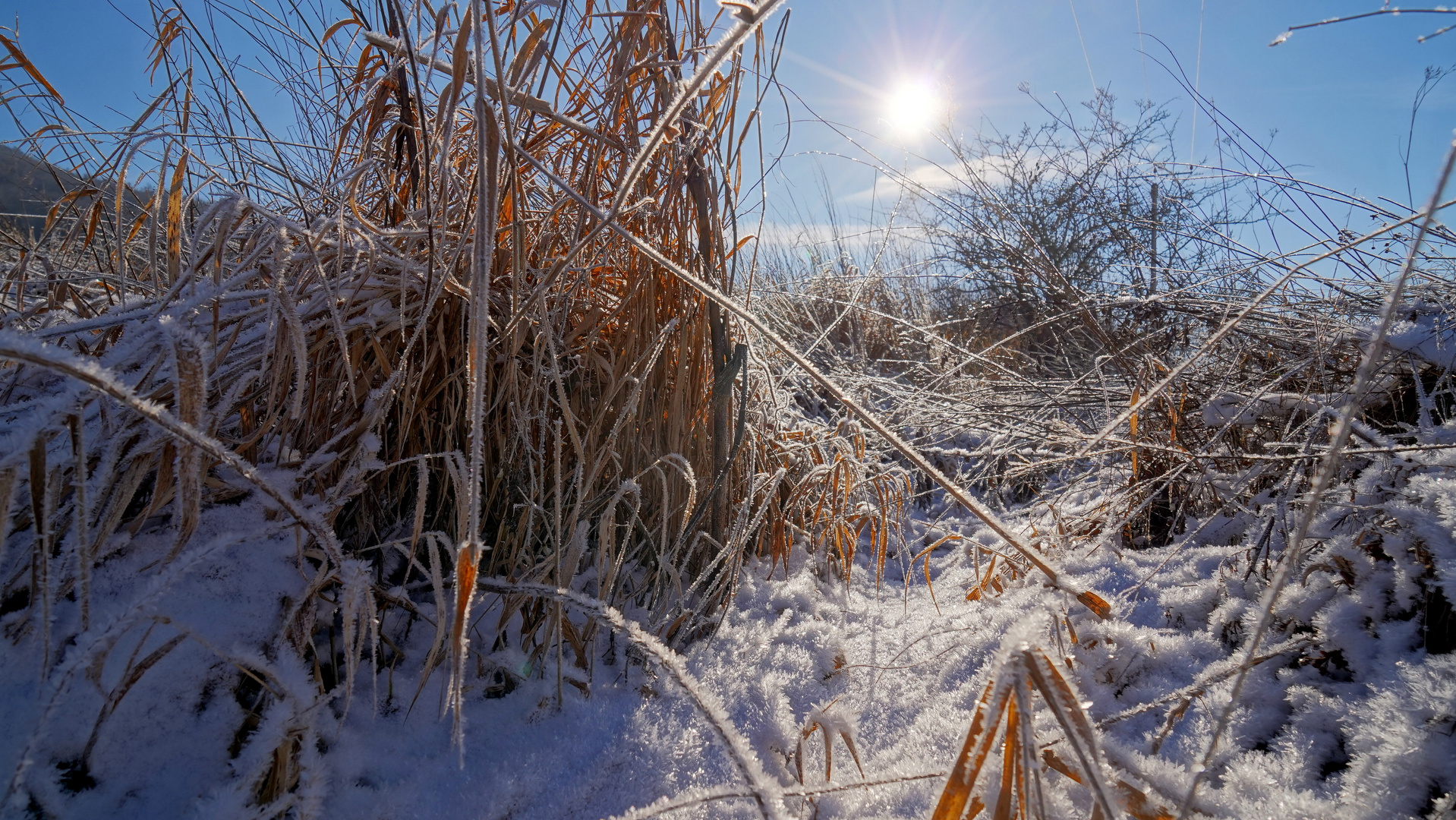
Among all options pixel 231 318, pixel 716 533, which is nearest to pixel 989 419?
pixel 716 533

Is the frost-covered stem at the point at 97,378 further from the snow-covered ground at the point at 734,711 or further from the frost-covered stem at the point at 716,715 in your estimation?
the frost-covered stem at the point at 716,715

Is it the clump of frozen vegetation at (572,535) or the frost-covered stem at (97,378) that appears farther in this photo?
the clump of frozen vegetation at (572,535)

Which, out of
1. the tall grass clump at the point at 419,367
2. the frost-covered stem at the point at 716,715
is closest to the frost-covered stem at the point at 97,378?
the tall grass clump at the point at 419,367

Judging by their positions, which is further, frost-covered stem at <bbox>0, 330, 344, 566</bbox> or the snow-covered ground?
the snow-covered ground

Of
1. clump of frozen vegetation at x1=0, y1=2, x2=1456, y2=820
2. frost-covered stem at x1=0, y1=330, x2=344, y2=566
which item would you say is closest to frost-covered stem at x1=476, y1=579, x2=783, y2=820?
clump of frozen vegetation at x1=0, y1=2, x2=1456, y2=820

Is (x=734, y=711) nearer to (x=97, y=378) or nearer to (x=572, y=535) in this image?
(x=572, y=535)

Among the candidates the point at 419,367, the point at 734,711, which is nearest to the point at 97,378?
the point at 419,367

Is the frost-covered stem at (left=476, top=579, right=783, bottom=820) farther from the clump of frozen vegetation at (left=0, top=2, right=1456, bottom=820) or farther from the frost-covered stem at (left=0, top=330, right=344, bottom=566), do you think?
the frost-covered stem at (left=0, top=330, right=344, bottom=566)

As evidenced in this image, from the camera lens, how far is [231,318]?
0.73 meters

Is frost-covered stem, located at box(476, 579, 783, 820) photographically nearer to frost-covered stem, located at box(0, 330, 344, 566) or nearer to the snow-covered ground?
the snow-covered ground

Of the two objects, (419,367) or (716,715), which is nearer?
(716,715)

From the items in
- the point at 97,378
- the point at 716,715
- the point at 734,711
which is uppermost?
the point at 97,378

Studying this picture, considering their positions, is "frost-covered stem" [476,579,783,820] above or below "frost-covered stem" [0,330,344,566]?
below

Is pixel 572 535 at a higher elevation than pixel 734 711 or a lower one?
higher
